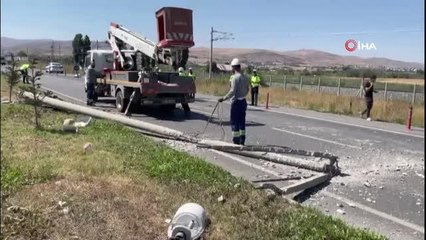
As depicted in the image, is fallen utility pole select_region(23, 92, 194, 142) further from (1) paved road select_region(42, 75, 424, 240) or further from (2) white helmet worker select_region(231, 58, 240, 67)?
(2) white helmet worker select_region(231, 58, 240, 67)

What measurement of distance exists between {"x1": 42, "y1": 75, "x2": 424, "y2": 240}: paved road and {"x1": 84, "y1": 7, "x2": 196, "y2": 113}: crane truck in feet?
2.28

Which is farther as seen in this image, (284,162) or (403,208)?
(284,162)

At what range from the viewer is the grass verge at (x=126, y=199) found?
411 centimetres

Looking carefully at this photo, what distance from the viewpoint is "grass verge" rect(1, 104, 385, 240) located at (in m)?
4.11

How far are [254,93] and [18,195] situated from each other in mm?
17215

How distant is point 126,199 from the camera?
4891 millimetres

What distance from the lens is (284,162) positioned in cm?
743

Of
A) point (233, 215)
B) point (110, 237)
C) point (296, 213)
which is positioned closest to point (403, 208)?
point (296, 213)

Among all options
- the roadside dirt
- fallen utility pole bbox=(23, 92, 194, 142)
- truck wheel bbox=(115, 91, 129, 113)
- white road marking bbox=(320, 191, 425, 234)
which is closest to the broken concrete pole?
white road marking bbox=(320, 191, 425, 234)

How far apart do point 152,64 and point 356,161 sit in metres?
8.61

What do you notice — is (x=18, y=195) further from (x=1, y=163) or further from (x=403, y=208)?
(x=403, y=208)

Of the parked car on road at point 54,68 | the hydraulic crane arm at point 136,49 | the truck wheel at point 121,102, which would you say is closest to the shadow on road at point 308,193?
the hydraulic crane arm at point 136,49

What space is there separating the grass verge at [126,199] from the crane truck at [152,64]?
15.3ft

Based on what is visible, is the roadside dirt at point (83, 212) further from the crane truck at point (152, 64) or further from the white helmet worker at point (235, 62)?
the crane truck at point (152, 64)
